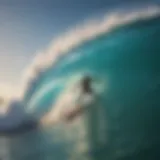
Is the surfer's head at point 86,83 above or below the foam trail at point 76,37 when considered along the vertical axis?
below

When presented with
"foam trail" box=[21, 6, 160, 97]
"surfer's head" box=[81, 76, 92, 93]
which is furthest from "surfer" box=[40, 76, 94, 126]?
"foam trail" box=[21, 6, 160, 97]

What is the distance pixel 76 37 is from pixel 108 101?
228 mm

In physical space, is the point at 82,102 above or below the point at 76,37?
below

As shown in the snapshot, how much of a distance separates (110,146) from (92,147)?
56 mm

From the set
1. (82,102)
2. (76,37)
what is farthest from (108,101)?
(76,37)

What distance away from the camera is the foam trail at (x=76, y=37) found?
1.10m

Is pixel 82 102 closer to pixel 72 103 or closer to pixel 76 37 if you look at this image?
pixel 72 103

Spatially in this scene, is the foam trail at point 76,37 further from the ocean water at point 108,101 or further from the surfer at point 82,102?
the surfer at point 82,102

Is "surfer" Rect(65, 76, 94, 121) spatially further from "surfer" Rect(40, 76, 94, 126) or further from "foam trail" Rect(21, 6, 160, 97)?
"foam trail" Rect(21, 6, 160, 97)

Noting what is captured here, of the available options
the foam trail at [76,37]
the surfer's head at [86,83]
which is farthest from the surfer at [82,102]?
the foam trail at [76,37]

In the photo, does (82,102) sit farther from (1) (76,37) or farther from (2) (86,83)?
(1) (76,37)

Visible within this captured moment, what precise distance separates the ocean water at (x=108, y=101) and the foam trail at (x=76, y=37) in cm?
1

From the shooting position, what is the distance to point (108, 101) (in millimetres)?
1090

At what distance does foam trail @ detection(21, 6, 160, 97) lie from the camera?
1097 mm
